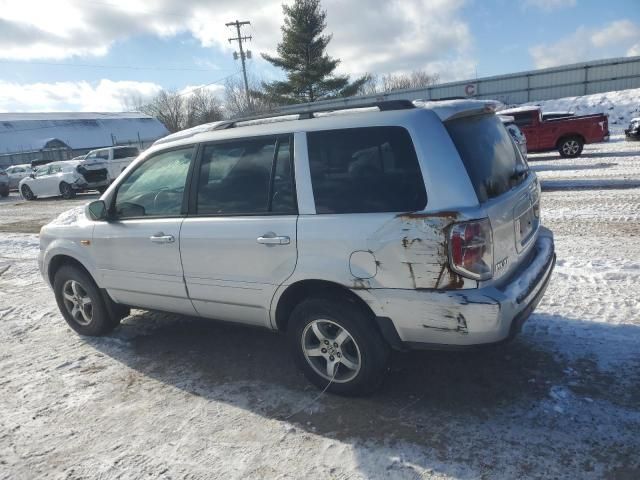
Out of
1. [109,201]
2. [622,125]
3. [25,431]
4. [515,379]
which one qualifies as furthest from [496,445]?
[622,125]

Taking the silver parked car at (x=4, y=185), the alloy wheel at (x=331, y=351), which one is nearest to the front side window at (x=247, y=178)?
the alloy wheel at (x=331, y=351)

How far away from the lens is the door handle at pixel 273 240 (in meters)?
3.28

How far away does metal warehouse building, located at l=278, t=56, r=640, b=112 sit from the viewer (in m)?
29.7

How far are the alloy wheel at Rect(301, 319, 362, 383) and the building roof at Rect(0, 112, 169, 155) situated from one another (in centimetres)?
5775

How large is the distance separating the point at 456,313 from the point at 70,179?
65.5 feet

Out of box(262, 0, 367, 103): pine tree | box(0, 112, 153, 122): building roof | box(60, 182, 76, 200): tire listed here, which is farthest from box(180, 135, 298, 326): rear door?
box(0, 112, 153, 122): building roof

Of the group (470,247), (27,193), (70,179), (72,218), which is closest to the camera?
(470,247)

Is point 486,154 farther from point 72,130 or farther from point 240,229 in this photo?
point 72,130

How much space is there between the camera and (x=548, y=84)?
31109mm

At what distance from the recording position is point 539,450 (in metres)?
2.70

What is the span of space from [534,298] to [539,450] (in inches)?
37.6

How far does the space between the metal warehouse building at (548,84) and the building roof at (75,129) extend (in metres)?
37.3

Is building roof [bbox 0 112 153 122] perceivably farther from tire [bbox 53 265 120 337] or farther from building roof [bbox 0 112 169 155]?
tire [bbox 53 265 120 337]

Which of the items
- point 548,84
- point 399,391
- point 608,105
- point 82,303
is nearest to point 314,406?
point 399,391
